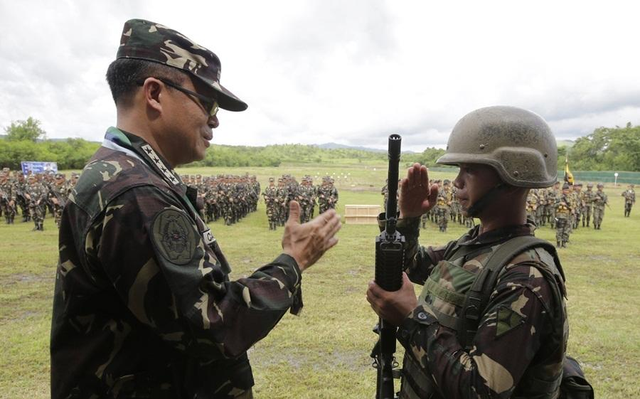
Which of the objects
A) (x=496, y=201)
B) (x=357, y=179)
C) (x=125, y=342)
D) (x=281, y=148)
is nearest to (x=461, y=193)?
(x=496, y=201)

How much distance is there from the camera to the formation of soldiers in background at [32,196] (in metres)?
15.9

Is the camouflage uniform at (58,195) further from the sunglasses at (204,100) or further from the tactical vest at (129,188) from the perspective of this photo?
the tactical vest at (129,188)

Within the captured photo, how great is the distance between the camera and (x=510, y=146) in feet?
6.40

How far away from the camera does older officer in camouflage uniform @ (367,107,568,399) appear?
1.49m

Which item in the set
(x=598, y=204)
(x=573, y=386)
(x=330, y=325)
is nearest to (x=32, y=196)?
(x=330, y=325)

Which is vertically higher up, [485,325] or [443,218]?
[485,325]

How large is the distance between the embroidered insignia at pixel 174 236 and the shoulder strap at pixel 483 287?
1123mm

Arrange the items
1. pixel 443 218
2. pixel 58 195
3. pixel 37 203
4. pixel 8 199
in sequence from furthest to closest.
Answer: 1. pixel 443 218
2. pixel 8 199
3. pixel 58 195
4. pixel 37 203

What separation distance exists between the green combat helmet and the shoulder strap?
34cm

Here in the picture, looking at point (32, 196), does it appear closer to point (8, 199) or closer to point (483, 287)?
point (8, 199)

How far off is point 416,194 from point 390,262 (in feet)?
2.49

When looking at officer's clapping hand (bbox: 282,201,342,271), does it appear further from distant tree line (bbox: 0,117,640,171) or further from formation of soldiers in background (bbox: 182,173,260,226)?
distant tree line (bbox: 0,117,640,171)

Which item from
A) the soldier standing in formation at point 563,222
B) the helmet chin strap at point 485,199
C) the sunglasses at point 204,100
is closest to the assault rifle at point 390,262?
the helmet chin strap at point 485,199

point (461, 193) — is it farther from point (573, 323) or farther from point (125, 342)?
point (573, 323)
